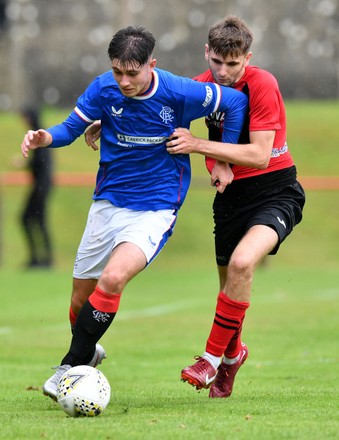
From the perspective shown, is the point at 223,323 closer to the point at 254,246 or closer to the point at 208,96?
the point at 254,246

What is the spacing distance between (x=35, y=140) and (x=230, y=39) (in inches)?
58.0

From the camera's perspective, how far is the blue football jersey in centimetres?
718

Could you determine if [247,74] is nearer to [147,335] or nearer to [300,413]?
[300,413]

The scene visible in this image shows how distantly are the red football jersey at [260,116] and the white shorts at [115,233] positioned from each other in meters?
0.63

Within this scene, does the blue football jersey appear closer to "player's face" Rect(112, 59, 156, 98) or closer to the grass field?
"player's face" Rect(112, 59, 156, 98)

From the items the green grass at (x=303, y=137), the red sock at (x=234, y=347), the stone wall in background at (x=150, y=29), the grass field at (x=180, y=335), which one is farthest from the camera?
the green grass at (x=303, y=137)

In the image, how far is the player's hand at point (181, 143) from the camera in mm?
7156

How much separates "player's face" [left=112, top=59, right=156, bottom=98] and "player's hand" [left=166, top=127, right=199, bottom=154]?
1.33 feet

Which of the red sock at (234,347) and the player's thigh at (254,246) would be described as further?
the red sock at (234,347)

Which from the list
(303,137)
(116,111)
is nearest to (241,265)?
(116,111)

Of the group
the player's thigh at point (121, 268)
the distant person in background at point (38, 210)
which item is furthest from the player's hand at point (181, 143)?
the distant person in background at point (38, 210)

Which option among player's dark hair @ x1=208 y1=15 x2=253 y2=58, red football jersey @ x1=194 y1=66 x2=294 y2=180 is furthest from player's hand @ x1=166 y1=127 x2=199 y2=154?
player's dark hair @ x1=208 y1=15 x2=253 y2=58

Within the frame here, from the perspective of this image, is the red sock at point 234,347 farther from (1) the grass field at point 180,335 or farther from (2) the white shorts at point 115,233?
(2) the white shorts at point 115,233

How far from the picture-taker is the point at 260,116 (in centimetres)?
730
